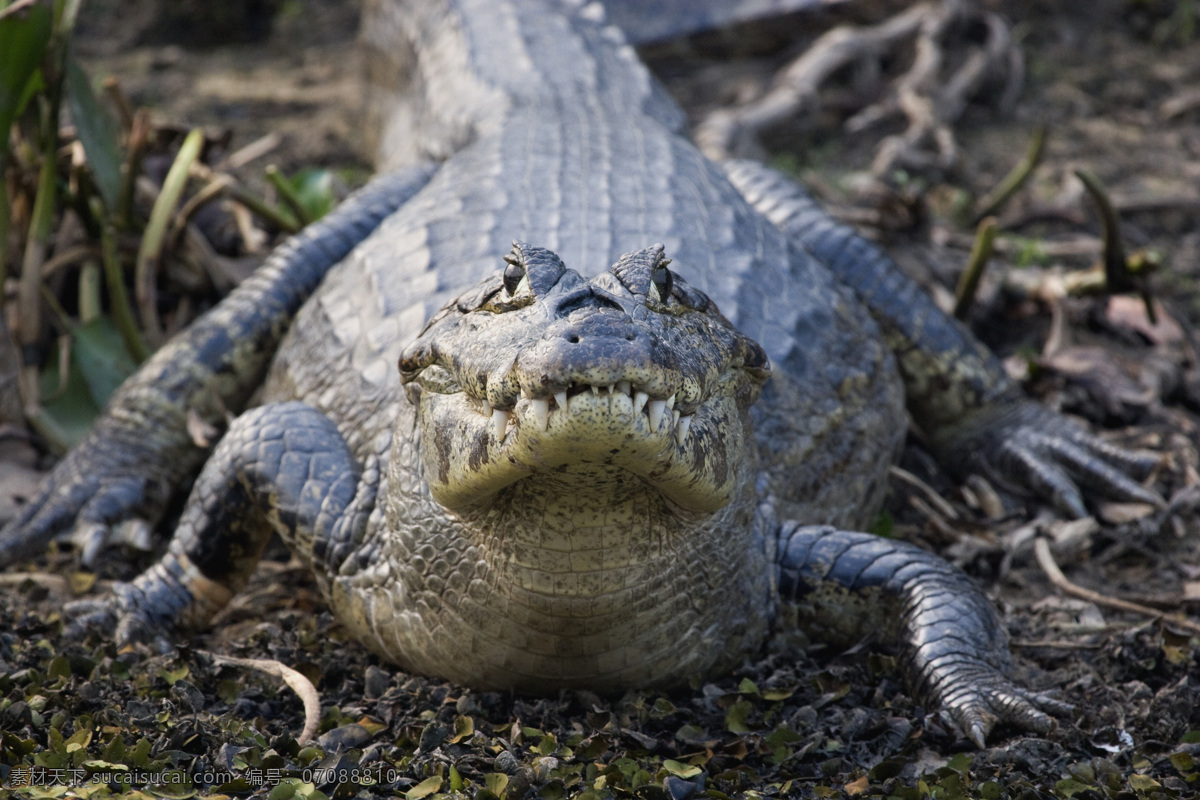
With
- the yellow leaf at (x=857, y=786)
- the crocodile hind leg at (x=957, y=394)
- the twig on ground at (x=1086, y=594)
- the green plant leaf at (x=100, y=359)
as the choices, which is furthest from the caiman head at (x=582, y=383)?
the green plant leaf at (x=100, y=359)

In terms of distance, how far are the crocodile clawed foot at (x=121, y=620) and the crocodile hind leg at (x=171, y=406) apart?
0.66m

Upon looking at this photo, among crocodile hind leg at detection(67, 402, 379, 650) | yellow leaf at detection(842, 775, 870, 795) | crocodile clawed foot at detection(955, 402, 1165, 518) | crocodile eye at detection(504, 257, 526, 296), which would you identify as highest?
crocodile eye at detection(504, 257, 526, 296)

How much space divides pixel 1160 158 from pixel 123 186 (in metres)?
5.48

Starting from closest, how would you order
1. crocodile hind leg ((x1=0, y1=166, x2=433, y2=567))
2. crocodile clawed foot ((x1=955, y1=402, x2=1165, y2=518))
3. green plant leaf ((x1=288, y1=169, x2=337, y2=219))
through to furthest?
crocodile hind leg ((x1=0, y1=166, x2=433, y2=567)), crocodile clawed foot ((x1=955, y1=402, x2=1165, y2=518)), green plant leaf ((x1=288, y1=169, x2=337, y2=219))

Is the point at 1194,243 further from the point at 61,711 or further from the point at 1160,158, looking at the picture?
the point at 61,711

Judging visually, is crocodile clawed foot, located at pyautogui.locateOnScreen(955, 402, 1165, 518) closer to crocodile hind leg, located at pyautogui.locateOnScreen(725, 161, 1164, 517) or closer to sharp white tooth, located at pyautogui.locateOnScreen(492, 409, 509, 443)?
crocodile hind leg, located at pyautogui.locateOnScreen(725, 161, 1164, 517)

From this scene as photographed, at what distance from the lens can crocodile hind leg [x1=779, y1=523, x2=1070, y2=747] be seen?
2.80 m

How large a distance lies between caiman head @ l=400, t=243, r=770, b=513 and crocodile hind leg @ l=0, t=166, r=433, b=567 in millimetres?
1755

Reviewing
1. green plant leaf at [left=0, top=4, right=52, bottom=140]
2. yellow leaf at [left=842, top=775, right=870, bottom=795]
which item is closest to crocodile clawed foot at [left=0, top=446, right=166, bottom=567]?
green plant leaf at [left=0, top=4, right=52, bottom=140]

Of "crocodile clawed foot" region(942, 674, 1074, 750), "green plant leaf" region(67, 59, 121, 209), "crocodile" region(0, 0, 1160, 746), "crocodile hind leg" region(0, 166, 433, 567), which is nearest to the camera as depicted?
"crocodile" region(0, 0, 1160, 746)

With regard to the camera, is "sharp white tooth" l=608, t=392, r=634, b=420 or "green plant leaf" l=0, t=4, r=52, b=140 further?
"green plant leaf" l=0, t=4, r=52, b=140

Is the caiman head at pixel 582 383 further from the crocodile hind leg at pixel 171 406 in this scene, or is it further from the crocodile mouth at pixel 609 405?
the crocodile hind leg at pixel 171 406

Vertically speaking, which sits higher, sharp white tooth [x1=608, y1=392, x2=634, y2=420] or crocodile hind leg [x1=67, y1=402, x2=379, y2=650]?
sharp white tooth [x1=608, y1=392, x2=634, y2=420]

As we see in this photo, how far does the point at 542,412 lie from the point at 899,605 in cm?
142
